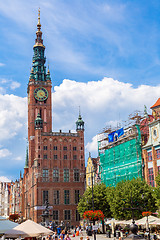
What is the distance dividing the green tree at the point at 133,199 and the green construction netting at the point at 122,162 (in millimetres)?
8715

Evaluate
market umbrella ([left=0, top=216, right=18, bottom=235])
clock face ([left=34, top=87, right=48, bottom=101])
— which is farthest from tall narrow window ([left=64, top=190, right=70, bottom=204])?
market umbrella ([left=0, top=216, right=18, bottom=235])

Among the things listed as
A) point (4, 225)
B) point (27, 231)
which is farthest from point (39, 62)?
point (27, 231)

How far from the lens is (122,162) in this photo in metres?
60.1

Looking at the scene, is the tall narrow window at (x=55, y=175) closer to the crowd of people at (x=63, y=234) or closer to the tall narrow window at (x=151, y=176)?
the crowd of people at (x=63, y=234)

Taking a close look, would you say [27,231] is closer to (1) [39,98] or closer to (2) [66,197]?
(2) [66,197]

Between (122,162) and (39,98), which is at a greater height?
(39,98)

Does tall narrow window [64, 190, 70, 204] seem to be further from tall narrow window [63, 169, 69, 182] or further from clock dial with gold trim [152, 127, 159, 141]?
clock dial with gold trim [152, 127, 159, 141]

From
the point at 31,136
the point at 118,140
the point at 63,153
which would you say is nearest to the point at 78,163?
the point at 63,153

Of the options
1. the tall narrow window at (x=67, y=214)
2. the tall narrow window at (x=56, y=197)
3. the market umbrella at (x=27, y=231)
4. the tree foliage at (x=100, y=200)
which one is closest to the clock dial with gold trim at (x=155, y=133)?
the tree foliage at (x=100, y=200)

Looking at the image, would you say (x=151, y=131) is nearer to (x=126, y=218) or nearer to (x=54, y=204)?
(x=126, y=218)

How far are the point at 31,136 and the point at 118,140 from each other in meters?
40.1

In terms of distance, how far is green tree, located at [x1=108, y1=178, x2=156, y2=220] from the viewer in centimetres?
4291

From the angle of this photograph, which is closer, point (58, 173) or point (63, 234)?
point (63, 234)

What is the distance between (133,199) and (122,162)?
16.8 metres
